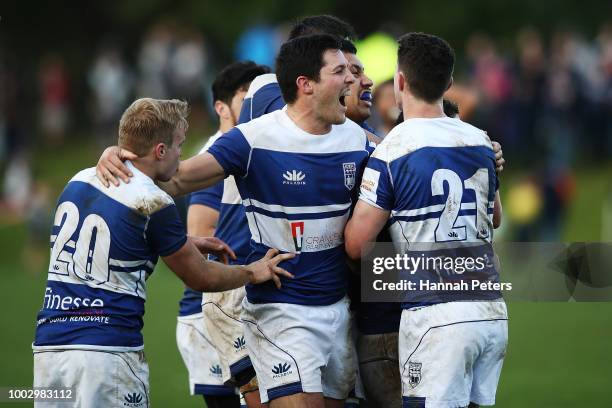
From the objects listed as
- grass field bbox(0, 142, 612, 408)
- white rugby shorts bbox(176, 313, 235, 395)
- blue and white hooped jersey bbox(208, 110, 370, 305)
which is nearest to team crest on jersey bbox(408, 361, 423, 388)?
blue and white hooped jersey bbox(208, 110, 370, 305)

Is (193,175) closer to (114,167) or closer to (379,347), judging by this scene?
(114,167)

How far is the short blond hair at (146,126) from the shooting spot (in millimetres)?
5777

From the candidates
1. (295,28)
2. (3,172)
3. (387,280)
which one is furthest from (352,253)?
(3,172)

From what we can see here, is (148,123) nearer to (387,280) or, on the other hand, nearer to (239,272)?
(239,272)

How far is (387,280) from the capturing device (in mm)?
6180

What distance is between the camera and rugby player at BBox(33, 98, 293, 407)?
5.60 meters

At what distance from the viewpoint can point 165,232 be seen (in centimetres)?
570

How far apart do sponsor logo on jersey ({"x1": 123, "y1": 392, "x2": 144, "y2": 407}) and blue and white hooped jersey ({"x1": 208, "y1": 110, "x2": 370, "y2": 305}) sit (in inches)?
36.7

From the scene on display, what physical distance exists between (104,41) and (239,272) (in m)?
27.1

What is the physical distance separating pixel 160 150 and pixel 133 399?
1354mm

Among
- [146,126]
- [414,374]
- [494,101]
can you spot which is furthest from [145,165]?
[494,101]

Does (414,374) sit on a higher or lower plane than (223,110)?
lower

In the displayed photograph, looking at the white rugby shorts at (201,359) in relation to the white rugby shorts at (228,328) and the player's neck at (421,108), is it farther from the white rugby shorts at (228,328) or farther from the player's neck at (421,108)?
the player's neck at (421,108)

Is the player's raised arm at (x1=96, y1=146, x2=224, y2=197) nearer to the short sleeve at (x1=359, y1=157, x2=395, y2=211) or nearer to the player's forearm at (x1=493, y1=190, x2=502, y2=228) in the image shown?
the short sleeve at (x1=359, y1=157, x2=395, y2=211)
